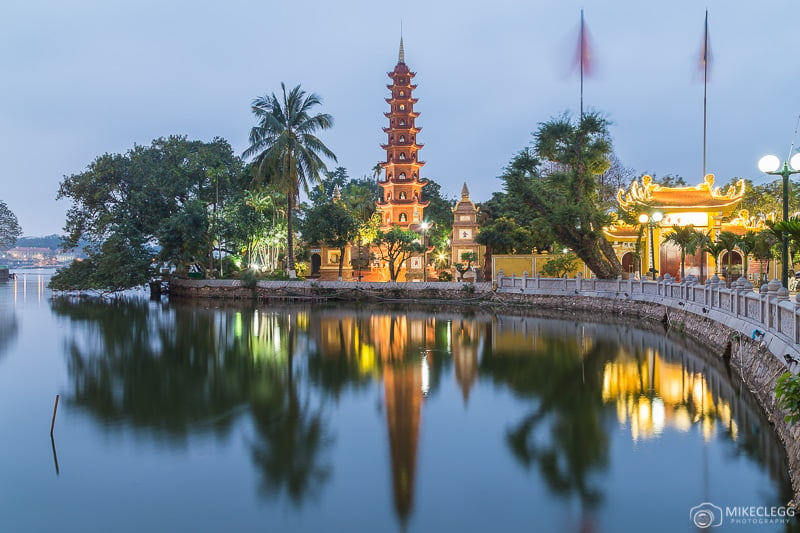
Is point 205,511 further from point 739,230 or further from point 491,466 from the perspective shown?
point 739,230

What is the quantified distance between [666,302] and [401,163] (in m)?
33.5

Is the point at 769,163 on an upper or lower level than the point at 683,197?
lower

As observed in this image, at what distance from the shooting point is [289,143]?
1432 inches

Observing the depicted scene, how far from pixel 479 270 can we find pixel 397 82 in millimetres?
20985

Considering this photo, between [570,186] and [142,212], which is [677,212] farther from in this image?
[142,212]

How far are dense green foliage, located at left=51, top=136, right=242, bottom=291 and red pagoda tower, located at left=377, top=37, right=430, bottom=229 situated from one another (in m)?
14.6

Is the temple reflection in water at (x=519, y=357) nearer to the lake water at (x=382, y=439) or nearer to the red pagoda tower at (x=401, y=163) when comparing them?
the lake water at (x=382, y=439)

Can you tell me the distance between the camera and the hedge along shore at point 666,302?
1095 cm

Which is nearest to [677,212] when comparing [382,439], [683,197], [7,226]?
[683,197]

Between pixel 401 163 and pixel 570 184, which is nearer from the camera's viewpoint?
pixel 570 184

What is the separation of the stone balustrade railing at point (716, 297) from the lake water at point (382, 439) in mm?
1342

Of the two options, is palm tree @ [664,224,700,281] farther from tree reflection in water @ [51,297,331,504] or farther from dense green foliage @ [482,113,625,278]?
tree reflection in water @ [51,297,331,504]

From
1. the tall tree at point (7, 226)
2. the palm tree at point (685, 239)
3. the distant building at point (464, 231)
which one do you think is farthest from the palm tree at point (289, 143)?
the tall tree at point (7, 226)

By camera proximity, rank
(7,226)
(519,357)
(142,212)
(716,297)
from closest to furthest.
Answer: (716,297) → (519,357) → (142,212) → (7,226)
